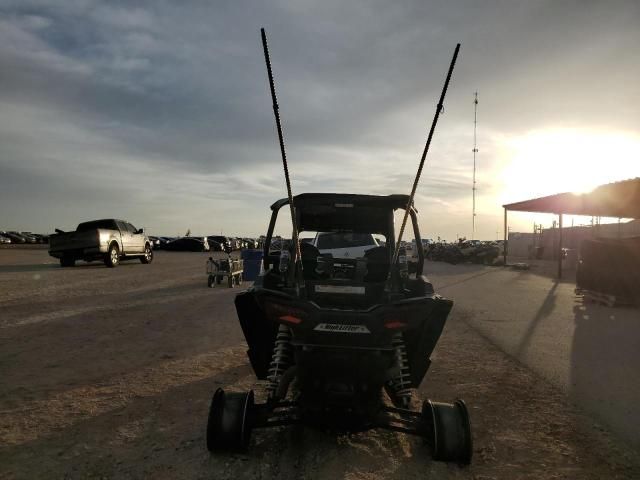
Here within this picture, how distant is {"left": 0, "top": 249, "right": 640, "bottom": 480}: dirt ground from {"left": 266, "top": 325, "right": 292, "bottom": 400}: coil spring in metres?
0.49

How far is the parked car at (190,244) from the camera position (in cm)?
4856

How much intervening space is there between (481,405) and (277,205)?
9.71ft

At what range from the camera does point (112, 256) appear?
22.7 m

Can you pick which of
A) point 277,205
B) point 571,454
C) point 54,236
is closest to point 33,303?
point 277,205

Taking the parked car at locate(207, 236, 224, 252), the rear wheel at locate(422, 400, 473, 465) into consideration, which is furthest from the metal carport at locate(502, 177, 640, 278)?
the parked car at locate(207, 236, 224, 252)

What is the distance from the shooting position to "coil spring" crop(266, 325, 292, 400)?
3684 mm

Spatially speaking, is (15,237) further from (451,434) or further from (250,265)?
(451,434)

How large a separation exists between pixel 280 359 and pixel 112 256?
843 inches

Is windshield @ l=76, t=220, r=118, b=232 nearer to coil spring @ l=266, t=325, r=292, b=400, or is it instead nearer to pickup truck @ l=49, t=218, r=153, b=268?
pickup truck @ l=49, t=218, r=153, b=268

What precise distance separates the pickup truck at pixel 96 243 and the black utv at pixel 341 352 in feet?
65.7

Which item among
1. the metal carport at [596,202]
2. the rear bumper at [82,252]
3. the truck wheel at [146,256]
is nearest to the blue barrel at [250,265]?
the rear bumper at [82,252]

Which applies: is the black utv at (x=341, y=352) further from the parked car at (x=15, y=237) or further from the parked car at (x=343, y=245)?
the parked car at (x=15, y=237)

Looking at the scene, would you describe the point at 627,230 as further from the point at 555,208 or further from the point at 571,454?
the point at 571,454

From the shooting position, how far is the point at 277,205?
4.38 meters
